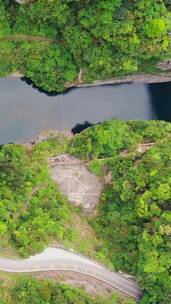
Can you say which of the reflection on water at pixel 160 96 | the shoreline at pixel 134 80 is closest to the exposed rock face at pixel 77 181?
the shoreline at pixel 134 80

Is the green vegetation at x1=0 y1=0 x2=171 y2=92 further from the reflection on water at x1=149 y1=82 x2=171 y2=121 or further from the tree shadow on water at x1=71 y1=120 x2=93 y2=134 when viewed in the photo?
the tree shadow on water at x1=71 y1=120 x2=93 y2=134

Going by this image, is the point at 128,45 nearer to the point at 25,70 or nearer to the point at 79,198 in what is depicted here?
the point at 25,70

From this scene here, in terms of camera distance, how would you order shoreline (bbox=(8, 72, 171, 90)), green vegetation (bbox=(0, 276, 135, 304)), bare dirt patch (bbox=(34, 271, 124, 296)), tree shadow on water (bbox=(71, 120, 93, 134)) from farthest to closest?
shoreline (bbox=(8, 72, 171, 90)) < tree shadow on water (bbox=(71, 120, 93, 134)) < bare dirt patch (bbox=(34, 271, 124, 296)) < green vegetation (bbox=(0, 276, 135, 304))

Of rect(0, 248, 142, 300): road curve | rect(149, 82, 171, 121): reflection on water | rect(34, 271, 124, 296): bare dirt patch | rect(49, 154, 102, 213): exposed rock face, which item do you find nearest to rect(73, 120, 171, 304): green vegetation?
rect(49, 154, 102, 213): exposed rock face

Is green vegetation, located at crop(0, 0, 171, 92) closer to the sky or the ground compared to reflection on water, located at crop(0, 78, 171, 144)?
closer to the sky

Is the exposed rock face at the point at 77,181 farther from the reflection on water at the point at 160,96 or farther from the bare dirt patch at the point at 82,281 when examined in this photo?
the reflection on water at the point at 160,96

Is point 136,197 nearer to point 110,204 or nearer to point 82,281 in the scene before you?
point 110,204

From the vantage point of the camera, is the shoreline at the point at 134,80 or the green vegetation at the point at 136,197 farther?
the shoreline at the point at 134,80
